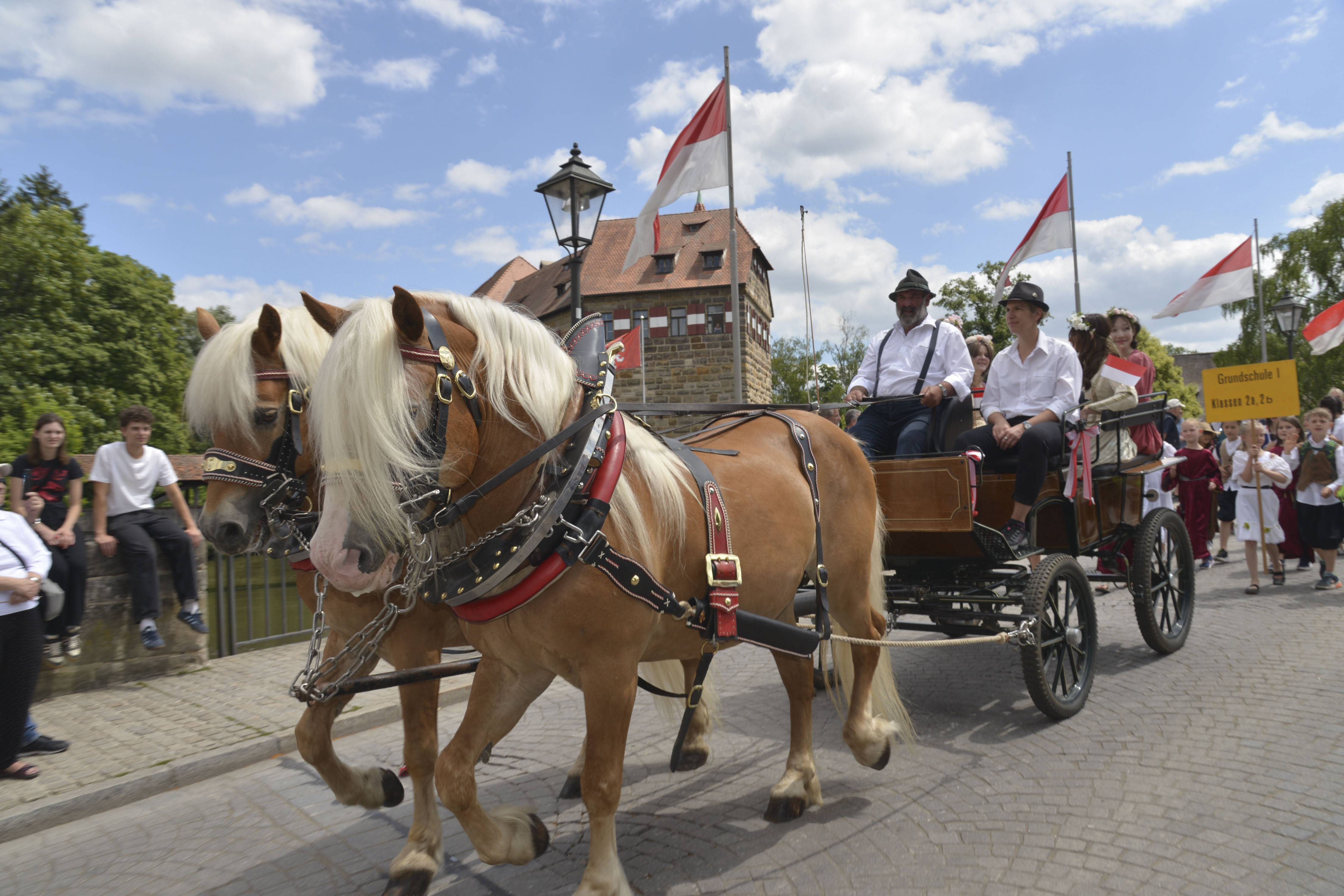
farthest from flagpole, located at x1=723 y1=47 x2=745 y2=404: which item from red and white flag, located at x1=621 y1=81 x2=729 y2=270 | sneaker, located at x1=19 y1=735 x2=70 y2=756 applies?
sneaker, located at x1=19 y1=735 x2=70 y2=756

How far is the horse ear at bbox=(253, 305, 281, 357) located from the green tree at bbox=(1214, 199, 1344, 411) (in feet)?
135

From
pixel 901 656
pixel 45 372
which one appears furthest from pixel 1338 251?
pixel 45 372

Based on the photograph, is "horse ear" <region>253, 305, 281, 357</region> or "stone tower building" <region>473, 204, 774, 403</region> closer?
"horse ear" <region>253, 305, 281, 357</region>

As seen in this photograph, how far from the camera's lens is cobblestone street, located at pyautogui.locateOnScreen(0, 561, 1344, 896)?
107 inches

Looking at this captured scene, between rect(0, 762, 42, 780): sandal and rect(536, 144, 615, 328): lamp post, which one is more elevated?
rect(536, 144, 615, 328): lamp post

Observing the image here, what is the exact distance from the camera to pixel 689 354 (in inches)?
1479

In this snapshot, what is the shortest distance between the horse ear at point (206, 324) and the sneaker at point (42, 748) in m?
2.63

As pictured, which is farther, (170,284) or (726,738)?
(170,284)

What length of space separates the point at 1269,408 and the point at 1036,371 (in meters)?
5.88

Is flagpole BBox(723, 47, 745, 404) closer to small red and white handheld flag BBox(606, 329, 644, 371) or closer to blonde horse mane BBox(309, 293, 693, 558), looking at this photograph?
small red and white handheld flag BBox(606, 329, 644, 371)

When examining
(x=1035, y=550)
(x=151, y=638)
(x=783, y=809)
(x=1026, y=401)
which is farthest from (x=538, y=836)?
(x=151, y=638)

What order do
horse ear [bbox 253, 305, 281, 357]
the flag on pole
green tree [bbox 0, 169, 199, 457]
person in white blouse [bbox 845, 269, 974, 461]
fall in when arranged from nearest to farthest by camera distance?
horse ear [bbox 253, 305, 281, 357]
person in white blouse [bbox 845, 269, 974, 461]
the flag on pole
green tree [bbox 0, 169, 199, 457]

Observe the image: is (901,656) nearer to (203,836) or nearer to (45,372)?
(203,836)

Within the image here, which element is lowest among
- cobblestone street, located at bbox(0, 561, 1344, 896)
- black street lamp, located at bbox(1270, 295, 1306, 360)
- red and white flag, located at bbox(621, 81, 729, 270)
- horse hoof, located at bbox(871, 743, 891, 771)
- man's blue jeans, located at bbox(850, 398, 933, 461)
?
cobblestone street, located at bbox(0, 561, 1344, 896)
